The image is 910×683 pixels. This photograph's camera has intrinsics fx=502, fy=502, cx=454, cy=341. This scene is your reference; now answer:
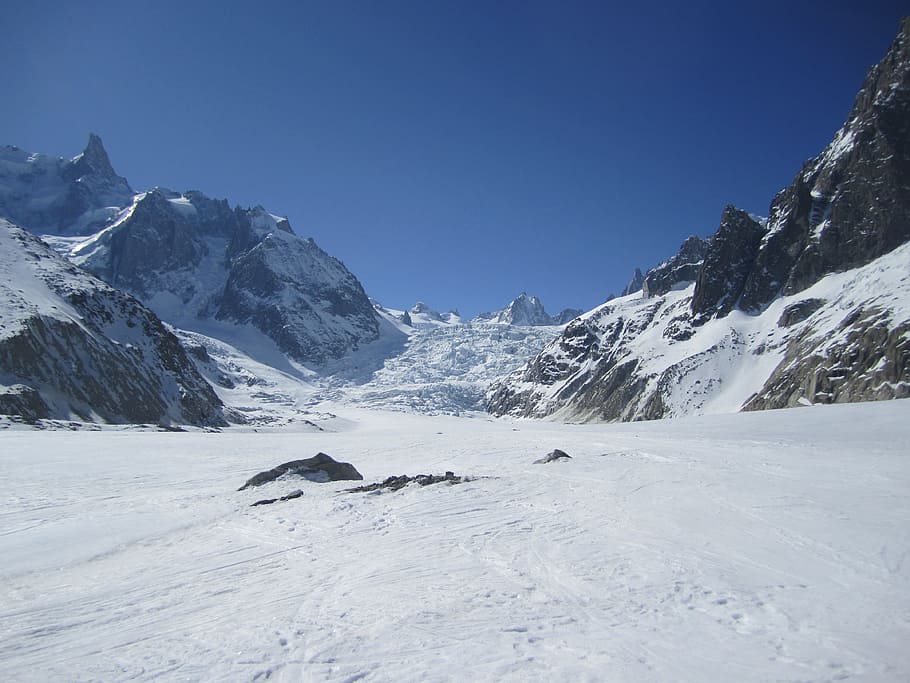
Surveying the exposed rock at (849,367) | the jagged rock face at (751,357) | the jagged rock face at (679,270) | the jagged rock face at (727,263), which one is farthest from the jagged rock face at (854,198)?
the jagged rock face at (679,270)

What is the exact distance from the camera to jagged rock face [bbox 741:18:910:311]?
7612 centimetres

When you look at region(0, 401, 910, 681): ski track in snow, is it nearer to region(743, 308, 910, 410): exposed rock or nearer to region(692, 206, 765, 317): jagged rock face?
region(743, 308, 910, 410): exposed rock

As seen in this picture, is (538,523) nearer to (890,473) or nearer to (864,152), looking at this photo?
(890,473)

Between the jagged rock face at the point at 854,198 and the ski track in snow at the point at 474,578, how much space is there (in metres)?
77.7

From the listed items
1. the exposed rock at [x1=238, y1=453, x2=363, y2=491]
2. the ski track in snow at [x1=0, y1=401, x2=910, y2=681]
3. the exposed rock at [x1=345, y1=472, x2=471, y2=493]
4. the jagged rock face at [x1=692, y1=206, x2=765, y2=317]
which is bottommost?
the ski track in snow at [x1=0, y1=401, x2=910, y2=681]

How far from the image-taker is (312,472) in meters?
20.2

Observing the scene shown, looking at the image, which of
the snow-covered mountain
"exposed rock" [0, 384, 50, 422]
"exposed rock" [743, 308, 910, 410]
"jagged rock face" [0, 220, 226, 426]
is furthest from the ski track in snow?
the snow-covered mountain

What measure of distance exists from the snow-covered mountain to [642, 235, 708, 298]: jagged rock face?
1194 inches

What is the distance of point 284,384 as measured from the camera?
572 ft

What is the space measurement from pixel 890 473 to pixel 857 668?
45.3 ft

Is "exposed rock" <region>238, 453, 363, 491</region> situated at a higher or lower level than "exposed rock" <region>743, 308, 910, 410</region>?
lower

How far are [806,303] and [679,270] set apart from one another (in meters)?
76.4

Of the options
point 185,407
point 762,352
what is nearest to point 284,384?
point 185,407

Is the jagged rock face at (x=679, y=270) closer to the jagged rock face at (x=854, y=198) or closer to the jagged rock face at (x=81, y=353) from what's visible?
the jagged rock face at (x=854, y=198)
